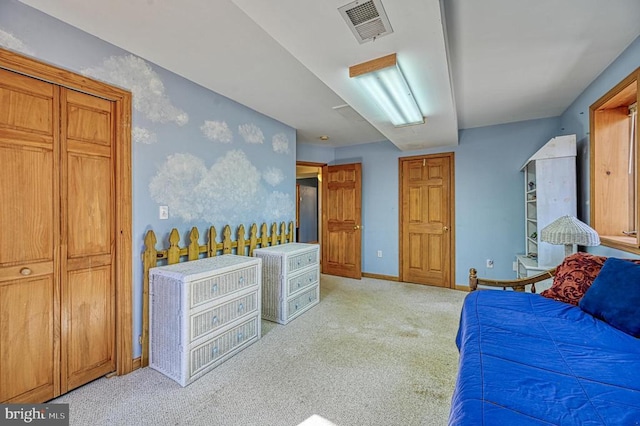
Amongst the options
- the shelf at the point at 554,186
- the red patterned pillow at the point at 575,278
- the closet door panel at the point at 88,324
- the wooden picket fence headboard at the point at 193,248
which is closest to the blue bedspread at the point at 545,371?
the red patterned pillow at the point at 575,278

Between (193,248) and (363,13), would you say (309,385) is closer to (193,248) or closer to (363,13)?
(193,248)

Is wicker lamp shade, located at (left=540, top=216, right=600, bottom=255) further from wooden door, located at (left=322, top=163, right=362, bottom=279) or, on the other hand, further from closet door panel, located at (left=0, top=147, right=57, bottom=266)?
closet door panel, located at (left=0, top=147, right=57, bottom=266)

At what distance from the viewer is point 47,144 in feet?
5.79

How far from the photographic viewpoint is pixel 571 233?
2.12 meters

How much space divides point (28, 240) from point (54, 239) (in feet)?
0.40

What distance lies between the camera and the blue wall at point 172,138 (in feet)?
5.70

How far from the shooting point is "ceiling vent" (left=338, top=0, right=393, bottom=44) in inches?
53.5

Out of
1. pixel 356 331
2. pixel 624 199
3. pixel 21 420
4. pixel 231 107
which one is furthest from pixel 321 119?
pixel 21 420

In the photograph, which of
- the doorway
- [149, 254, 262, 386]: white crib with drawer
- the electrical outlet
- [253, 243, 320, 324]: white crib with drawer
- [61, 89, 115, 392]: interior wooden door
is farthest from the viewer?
the doorway

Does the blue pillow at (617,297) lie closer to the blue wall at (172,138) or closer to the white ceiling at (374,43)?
the white ceiling at (374,43)

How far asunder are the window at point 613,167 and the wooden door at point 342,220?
3029 mm

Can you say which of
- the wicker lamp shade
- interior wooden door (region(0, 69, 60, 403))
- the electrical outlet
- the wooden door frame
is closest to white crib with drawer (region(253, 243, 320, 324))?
the electrical outlet

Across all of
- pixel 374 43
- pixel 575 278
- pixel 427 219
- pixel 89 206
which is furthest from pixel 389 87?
pixel 427 219

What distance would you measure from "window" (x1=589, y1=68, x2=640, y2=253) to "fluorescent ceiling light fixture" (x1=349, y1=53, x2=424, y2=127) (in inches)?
61.9
